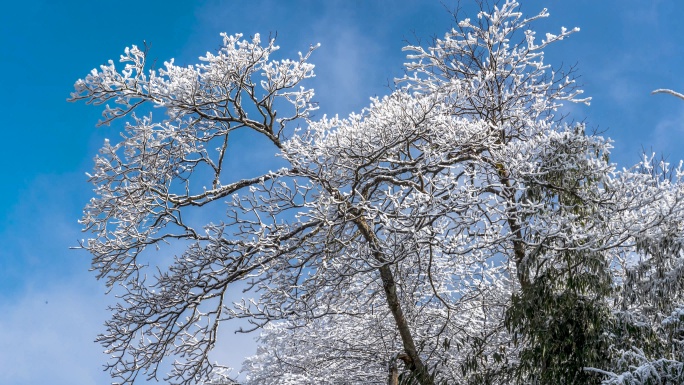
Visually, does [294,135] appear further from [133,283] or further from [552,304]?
[552,304]

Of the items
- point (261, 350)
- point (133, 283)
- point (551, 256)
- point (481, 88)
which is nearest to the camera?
point (551, 256)

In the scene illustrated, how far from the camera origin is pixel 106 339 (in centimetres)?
862

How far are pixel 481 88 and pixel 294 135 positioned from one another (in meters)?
3.06

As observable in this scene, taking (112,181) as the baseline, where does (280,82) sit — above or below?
above

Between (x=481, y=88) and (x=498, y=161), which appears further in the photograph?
(x=481, y=88)

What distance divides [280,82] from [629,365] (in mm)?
5202

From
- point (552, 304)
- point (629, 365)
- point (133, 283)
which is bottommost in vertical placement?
point (629, 365)

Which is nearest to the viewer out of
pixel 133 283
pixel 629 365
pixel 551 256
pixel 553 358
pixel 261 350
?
pixel 629 365

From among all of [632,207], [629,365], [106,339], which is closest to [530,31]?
[632,207]

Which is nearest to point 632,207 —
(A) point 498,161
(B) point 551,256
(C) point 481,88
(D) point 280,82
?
(B) point 551,256

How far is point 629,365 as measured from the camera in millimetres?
6875

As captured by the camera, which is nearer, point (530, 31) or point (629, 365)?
point (629, 365)

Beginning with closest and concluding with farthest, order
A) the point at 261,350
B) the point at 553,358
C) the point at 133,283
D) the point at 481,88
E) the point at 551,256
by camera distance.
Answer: the point at 553,358
the point at 551,256
the point at 133,283
the point at 481,88
the point at 261,350

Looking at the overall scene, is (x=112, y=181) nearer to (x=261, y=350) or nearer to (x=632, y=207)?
(x=632, y=207)
